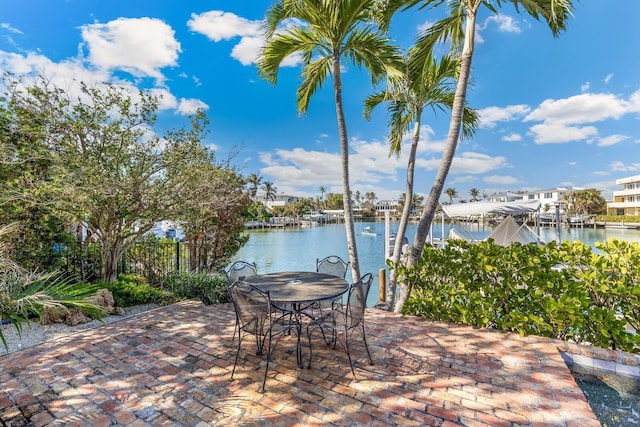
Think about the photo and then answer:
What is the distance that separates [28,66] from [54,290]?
4.49m

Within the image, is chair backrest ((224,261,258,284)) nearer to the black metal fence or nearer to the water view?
the black metal fence

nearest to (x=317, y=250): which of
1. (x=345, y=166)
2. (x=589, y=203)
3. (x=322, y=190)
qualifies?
(x=345, y=166)

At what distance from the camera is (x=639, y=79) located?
9625mm

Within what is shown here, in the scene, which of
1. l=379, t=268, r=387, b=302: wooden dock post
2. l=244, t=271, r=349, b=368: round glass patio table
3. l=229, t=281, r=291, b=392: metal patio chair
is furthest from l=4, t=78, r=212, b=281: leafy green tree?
l=379, t=268, r=387, b=302: wooden dock post

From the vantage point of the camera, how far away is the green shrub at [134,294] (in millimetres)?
5031

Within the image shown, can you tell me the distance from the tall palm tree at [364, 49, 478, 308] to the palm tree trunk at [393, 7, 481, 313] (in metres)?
0.56

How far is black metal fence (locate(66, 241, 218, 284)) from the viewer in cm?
566

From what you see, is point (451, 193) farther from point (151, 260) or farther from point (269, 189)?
point (151, 260)

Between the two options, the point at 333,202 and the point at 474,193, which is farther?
the point at 333,202

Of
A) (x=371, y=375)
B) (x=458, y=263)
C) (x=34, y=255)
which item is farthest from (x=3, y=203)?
(x=458, y=263)

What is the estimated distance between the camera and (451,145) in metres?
3.88

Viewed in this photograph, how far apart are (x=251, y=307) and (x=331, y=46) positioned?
3942mm

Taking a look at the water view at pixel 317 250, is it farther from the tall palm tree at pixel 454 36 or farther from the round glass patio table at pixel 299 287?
the round glass patio table at pixel 299 287

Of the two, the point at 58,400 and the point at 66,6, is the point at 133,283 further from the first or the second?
the point at 66,6
